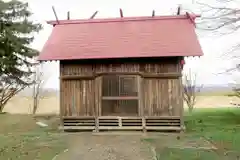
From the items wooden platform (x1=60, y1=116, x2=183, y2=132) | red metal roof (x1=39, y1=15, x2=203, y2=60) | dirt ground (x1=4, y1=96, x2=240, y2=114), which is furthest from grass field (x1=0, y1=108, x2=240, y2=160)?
dirt ground (x1=4, y1=96, x2=240, y2=114)

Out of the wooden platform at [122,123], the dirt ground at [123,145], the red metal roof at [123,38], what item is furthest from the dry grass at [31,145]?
the red metal roof at [123,38]

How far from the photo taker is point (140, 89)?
13250mm

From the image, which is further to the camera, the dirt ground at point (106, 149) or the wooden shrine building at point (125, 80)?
the wooden shrine building at point (125, 80)

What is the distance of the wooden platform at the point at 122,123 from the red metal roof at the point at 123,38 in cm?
Answer: 238

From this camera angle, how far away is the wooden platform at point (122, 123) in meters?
13.3

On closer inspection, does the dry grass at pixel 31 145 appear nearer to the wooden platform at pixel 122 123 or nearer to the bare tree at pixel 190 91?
the wooden platform at pixel 122 123

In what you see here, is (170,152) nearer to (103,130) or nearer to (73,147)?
(73,147)

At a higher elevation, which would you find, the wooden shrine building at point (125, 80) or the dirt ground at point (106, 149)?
the wooden shrine building at point (125, 80)

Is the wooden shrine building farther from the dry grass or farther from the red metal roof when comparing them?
the dry grass

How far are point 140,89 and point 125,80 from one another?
2.47ft

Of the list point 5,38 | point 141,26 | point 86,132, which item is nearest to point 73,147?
point 86,132

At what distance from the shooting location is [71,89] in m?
13.8

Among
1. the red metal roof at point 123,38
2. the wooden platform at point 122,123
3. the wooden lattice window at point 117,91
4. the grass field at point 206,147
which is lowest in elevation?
the grass field at point 206,147

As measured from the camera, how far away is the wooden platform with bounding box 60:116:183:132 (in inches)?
522
